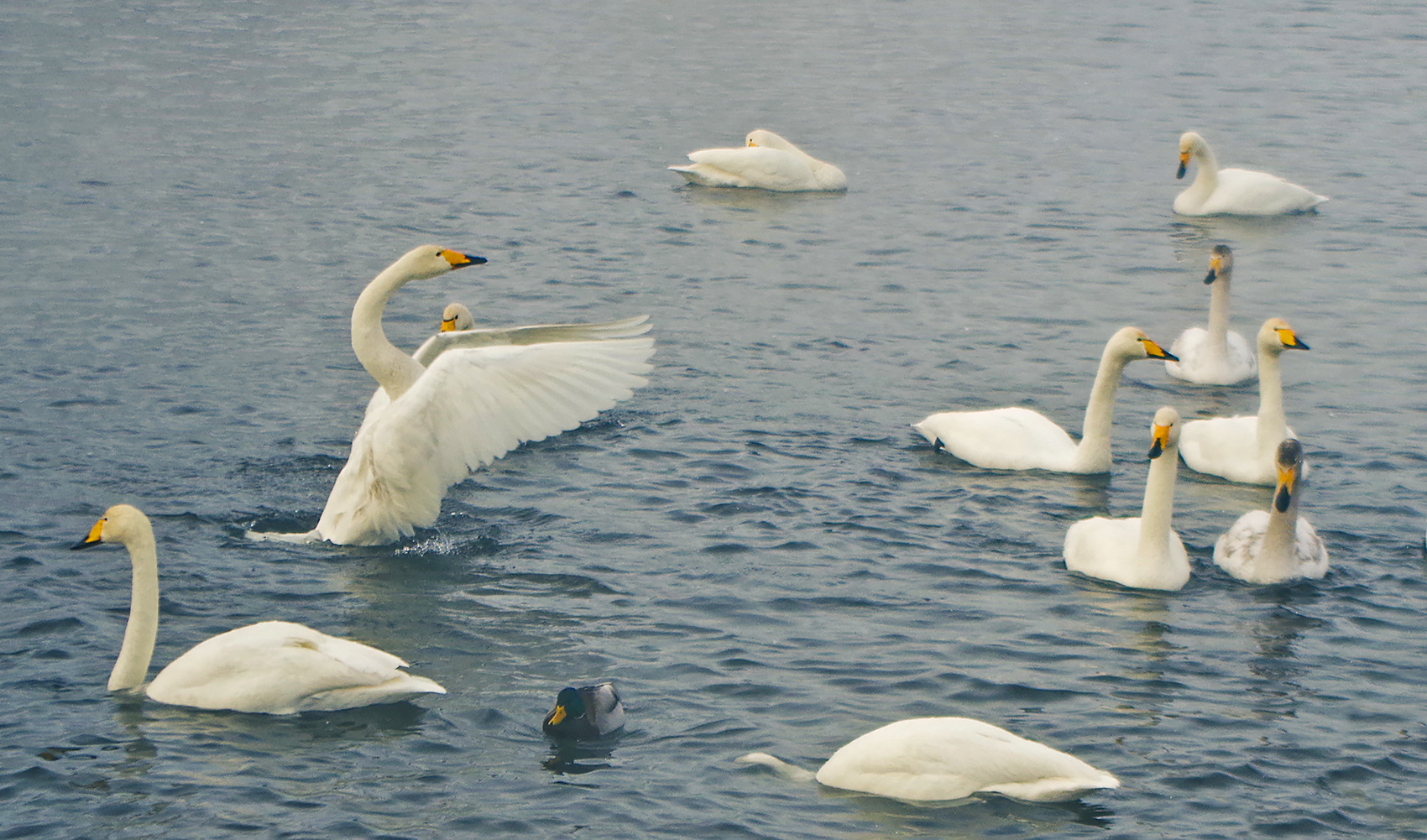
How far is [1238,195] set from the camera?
22328 mm

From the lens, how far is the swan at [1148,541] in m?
11.0

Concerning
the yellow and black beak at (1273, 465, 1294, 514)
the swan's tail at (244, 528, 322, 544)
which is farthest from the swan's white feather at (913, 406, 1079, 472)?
the swan's tail at (244, 528, 322, 544)

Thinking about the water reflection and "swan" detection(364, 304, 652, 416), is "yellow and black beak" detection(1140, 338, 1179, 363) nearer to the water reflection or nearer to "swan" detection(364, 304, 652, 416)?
"swan" detection(364, 304, 652, 416)

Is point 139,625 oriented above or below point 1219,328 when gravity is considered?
below

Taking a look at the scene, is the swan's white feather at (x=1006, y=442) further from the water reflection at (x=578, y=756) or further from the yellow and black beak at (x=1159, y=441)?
the water reflection at (x=578, y=756)

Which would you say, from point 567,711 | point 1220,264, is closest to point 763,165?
point 1220,264

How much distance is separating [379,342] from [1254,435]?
6.33 meters

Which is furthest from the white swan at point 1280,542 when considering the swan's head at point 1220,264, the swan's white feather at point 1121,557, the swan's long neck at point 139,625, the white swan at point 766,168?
the white swan at point 766,168

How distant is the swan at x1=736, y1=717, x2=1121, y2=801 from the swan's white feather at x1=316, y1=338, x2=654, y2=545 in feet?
11.8

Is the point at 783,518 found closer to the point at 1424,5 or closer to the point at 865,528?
the point at 865,528

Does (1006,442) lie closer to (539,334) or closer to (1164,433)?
(1164,433)

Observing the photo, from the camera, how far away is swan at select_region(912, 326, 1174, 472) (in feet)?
43.1

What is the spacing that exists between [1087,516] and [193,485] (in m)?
6.14

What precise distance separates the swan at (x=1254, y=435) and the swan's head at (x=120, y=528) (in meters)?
7.66
